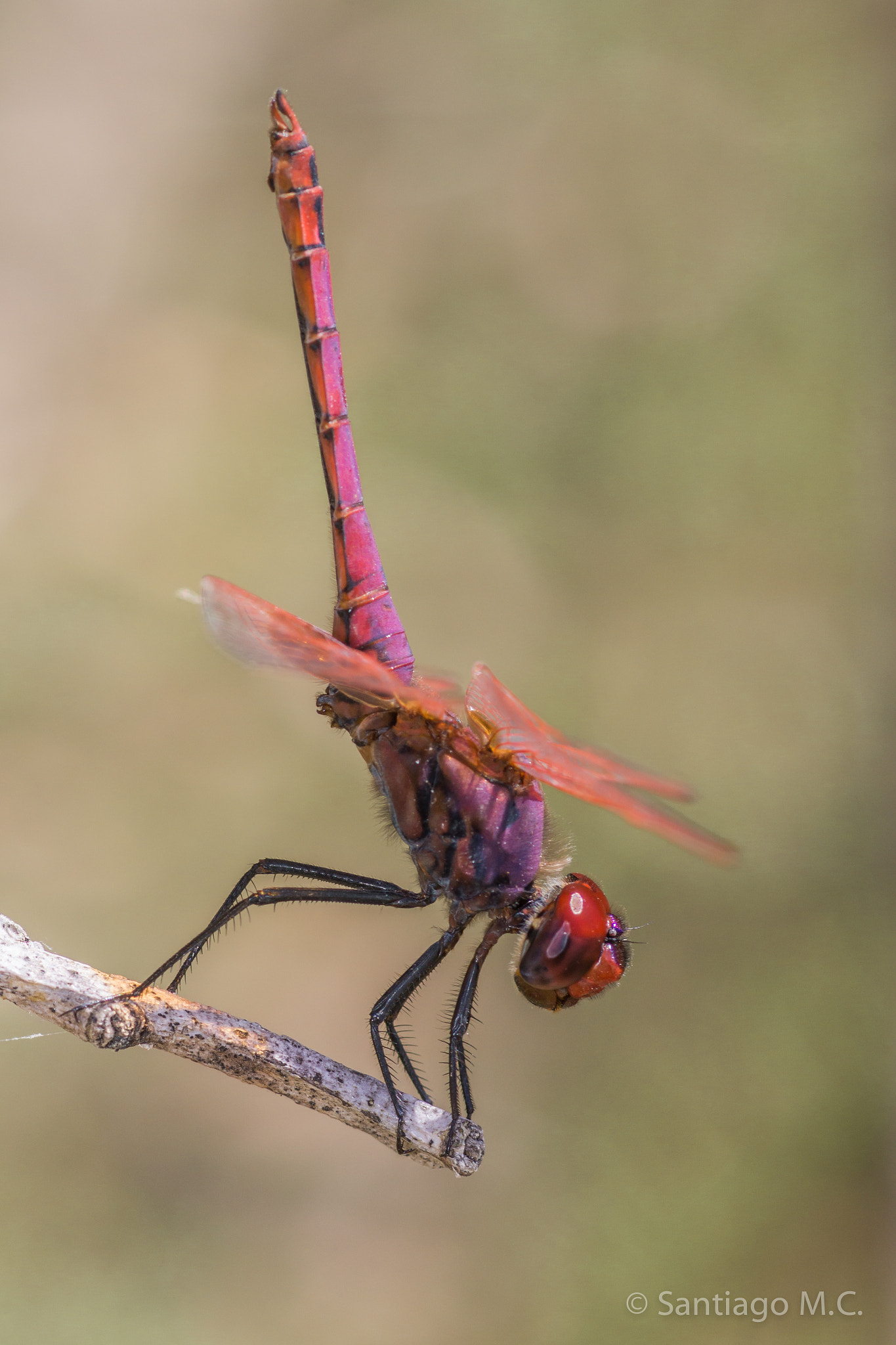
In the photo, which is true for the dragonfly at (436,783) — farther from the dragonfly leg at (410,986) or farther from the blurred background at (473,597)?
the blurred background at (473,597)

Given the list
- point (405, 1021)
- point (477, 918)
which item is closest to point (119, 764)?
point (405, 1021)

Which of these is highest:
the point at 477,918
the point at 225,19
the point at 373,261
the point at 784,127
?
the point at 784,127

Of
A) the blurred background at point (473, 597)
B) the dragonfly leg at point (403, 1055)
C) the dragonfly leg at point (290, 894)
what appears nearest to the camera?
the dragonfly leg at point (290, 894)

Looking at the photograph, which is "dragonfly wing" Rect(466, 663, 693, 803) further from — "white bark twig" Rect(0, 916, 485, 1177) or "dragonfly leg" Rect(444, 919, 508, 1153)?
"white bark twig" Rect(0, 916, 485, 1177)

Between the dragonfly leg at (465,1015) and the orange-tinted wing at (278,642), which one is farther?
the dragonfly leg at (465,1015)

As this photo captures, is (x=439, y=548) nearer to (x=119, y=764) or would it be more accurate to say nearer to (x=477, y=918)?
(x=119, y=764)

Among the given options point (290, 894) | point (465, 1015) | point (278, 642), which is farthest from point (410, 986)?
point (278, 642)

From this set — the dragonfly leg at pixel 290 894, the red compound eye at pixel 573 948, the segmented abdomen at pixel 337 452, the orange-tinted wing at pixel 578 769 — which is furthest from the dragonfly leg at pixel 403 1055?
the segmented abdomen at pixel 337 452
